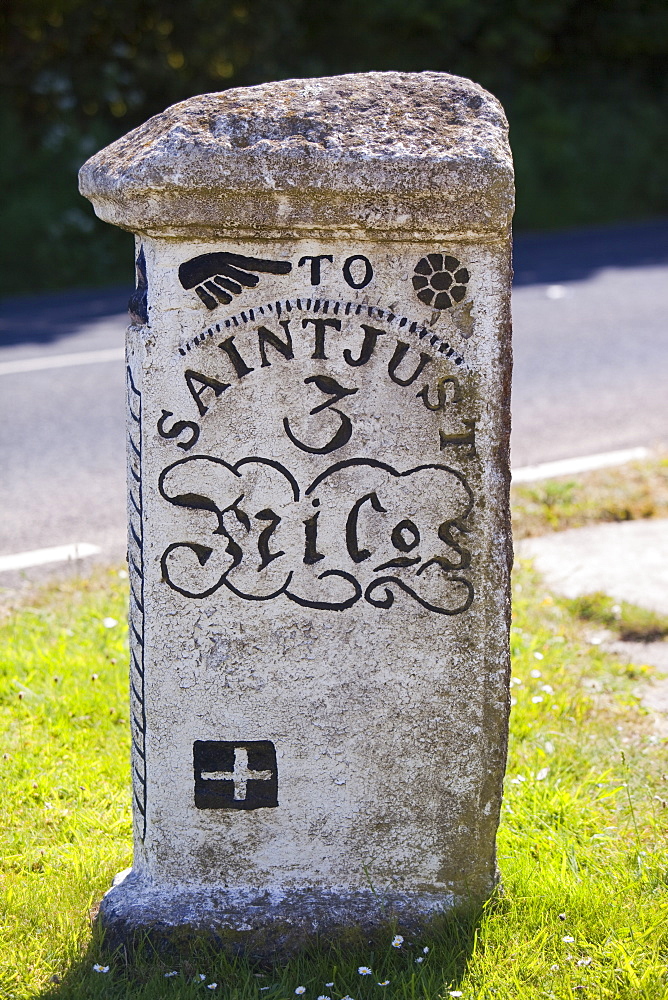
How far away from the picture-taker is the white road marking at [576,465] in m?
4.75

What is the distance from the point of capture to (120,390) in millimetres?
6180

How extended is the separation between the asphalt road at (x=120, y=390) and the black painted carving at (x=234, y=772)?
6.49ft

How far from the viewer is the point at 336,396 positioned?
1.96 m

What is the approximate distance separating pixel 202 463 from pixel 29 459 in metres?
3.37

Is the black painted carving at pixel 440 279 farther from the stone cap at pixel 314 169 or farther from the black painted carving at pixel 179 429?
the black painted carving at pixel 179 429

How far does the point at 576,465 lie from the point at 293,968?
323 centimetres

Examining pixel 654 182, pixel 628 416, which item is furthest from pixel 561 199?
pixel 628 416

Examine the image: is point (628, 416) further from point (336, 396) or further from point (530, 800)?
point (336, 396)

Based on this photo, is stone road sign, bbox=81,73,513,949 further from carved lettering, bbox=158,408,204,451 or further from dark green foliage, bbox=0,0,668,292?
dark green foliage, bbox=0,0,668,292

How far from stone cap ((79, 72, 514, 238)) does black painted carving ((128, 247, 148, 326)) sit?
0.07 m

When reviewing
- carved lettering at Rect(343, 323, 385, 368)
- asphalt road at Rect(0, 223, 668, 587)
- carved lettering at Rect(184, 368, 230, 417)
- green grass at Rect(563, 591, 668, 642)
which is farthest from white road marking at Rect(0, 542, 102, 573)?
carved lettering at Rect(343, 323, 385, 368)

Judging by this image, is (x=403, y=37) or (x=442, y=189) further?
(x=403, y=37)

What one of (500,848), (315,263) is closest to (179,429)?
(315,263)

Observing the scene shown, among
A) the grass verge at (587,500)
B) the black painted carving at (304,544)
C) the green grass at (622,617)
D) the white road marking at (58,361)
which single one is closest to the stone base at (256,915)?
the black painted carving at (304,544)
